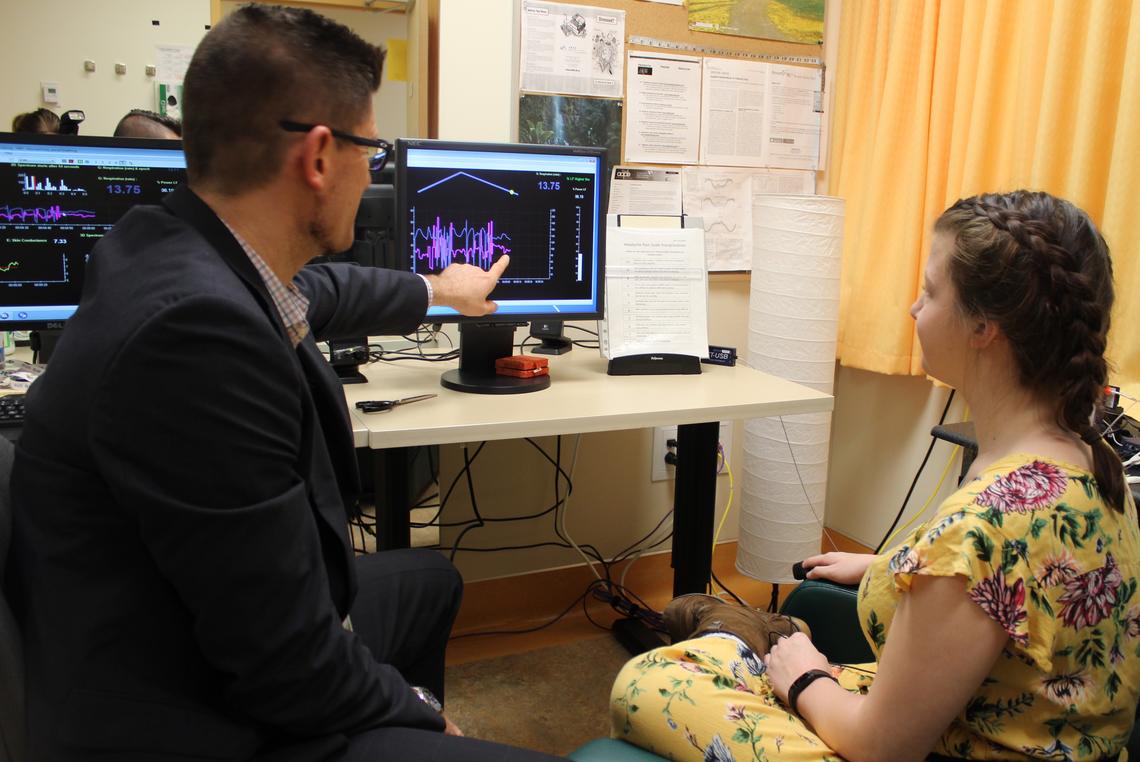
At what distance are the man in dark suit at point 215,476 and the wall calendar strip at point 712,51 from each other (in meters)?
1.65

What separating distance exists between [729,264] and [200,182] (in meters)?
2.02

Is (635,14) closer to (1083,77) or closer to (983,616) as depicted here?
(1083,77)

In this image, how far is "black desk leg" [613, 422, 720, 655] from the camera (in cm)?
221

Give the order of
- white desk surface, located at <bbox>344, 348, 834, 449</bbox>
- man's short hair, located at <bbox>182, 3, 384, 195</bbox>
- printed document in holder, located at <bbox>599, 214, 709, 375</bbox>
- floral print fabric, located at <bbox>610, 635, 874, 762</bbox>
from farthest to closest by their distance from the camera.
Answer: printed document in holder, located at <bbox>599, 214, 709, 375</bbox> → white desk surface, located at <bbox>344, 348, 834, 449</bbox> → floral print fabric, located at <bbox>610, 635, 874, 762</bbox> → man's short hair, located at <bbox>182, 3, 384, 195</bbox>

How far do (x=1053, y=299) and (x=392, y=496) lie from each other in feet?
4.40

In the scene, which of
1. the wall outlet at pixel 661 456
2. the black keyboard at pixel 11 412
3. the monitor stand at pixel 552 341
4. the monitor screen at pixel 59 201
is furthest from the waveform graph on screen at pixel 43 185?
the wall outlet at pixel 661 456

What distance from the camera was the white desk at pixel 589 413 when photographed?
163 centimetres

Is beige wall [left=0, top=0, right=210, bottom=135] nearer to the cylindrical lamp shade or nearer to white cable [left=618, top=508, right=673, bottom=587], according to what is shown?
the cylindrical lamp shade

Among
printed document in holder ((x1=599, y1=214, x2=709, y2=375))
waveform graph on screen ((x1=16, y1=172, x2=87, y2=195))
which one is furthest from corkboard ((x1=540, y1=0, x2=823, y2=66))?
waveform graph on screen ((x1=16, y1=172, x2=87, y2=195))

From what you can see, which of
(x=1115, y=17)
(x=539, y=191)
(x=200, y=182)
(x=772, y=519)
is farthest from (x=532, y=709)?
(x=1115, y=17)

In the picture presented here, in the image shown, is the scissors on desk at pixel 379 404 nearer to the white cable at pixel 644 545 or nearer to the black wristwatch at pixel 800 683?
the black wristwatch at pixel 800 683

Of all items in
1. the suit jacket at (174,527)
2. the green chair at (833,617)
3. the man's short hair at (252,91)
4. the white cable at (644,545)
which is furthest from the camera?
the white cable at (644,545)

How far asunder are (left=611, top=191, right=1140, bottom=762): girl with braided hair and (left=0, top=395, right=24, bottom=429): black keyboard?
117cm

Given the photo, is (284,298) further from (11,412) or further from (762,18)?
(762,18)
